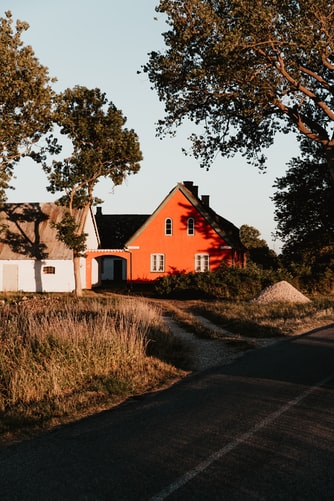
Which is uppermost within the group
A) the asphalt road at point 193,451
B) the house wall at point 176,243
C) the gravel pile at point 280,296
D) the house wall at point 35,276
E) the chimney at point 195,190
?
the chimney at point 195,190

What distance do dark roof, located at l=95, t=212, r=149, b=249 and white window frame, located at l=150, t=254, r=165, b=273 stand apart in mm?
8867

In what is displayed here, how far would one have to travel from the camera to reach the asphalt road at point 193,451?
5211 mm

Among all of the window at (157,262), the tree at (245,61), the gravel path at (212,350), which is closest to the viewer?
the gravel path at (212,350)

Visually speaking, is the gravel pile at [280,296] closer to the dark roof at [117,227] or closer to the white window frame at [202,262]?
the white window frame at [202,262]

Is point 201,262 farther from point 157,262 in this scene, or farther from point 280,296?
point 280,296

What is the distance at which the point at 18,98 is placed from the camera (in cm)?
3291

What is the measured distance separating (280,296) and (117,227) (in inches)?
1001

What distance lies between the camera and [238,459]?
6.00 meters

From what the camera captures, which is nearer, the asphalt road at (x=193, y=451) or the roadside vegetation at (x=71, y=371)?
the asphalt road at (x=193, y=451)

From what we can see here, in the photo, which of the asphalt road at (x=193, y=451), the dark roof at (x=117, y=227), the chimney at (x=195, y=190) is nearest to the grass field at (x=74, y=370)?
the asphalt road at (x=193, y=451)

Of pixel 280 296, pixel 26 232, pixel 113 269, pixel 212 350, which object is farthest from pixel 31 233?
pixel 212 350

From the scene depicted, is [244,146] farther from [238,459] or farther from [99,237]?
[238,459]

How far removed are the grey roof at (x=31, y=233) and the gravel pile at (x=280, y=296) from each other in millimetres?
17382

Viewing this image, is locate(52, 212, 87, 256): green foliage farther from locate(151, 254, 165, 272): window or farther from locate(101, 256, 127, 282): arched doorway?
locate(101, 256, 127, 282): arched doorway
